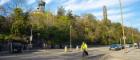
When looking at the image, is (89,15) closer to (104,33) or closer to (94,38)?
(104,33)

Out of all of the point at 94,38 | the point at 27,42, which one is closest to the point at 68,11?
the point at 94,38

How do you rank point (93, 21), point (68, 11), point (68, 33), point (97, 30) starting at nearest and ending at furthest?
point (68, 33) → point (68, 11) → point (97, 30) → point (93, 21)

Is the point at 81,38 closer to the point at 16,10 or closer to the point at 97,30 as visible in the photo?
the point at 97,30

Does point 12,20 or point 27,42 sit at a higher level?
point 12,20

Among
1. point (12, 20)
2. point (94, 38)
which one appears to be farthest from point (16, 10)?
point (94, 38)

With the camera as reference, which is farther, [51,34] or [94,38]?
[94,38]

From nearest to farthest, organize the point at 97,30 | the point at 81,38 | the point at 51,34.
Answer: the point at 51,34 < the point at 81,38 < the point at 97,30

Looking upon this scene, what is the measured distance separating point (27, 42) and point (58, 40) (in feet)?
46.4

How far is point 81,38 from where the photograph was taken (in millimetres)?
99875

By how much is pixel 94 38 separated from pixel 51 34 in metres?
30.3

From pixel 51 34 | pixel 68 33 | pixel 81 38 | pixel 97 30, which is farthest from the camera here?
pixel 97 30

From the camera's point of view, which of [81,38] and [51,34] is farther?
[81,38]

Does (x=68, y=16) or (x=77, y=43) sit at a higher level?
(x=68, y=16)

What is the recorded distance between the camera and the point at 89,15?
128250 mm
